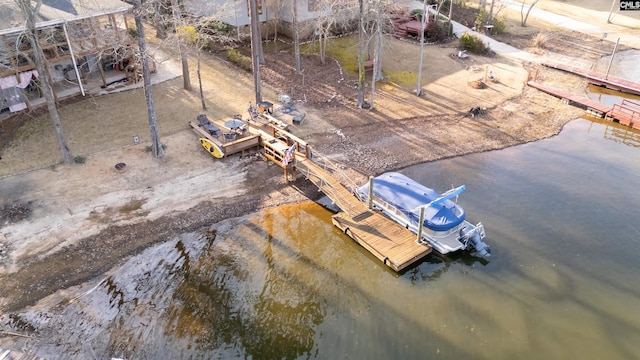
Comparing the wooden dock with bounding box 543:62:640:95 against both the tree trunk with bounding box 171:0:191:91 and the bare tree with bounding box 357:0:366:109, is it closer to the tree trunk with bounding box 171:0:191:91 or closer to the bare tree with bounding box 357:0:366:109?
the bare tree with bounding box 357:0:366:109

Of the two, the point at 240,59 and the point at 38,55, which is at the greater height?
the point at 38,55

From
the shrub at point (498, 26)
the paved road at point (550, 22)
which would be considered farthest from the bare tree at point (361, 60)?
the shrub at point (498, 26)

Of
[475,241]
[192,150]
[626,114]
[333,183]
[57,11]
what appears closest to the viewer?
[475,241]

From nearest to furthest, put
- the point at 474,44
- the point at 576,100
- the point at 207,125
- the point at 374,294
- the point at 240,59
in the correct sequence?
the point at 374,294, the point at 207,125, the point at 576,100, the point at 240,59, the point at 474,44

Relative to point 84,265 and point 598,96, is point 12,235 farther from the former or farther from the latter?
point 598,96

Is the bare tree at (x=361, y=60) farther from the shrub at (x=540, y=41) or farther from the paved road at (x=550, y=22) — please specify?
the shrub at (x=540, y=41)

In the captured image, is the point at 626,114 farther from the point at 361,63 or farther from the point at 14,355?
the point at 14,355

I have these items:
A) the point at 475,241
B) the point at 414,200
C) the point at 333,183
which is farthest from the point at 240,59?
the point at 475,241
